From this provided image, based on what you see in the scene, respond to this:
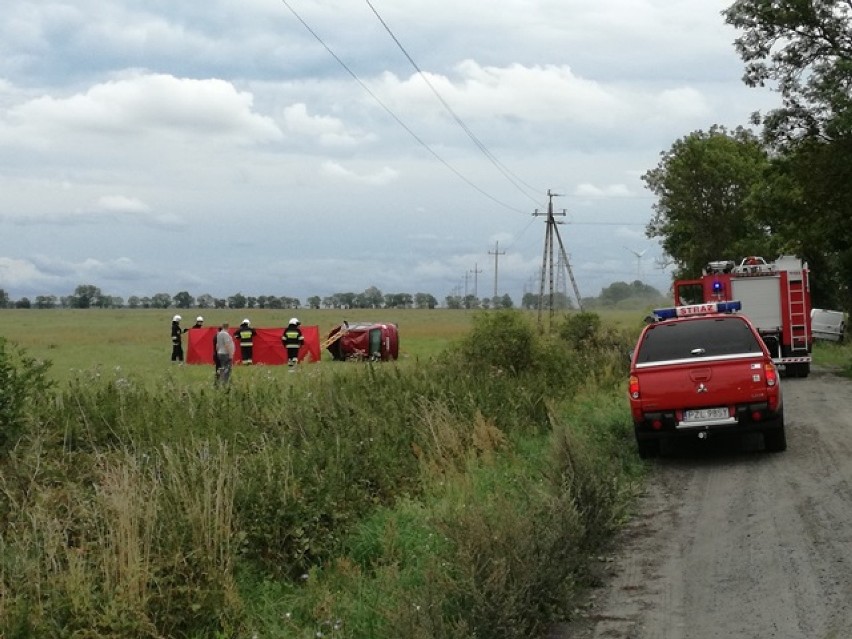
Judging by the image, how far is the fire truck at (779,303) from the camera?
87.6ft

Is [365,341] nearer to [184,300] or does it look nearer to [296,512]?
[296,512]

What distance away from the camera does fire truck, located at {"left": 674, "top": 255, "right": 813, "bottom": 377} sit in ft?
87.6

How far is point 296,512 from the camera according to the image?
822 centimetres

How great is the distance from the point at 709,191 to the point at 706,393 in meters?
Result: 50.5

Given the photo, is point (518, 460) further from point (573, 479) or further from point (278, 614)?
point (278, 614)

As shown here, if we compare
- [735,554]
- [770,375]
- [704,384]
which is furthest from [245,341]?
[735,554]

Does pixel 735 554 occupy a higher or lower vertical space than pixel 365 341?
lower

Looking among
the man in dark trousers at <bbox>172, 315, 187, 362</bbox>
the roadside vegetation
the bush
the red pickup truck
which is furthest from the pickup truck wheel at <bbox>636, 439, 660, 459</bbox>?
the man in dark trousers at <bbox>172, 315, 187, 362</bbox>

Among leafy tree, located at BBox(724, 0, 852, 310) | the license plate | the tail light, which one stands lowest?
the license plate

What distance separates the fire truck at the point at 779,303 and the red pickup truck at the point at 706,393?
48.2ft

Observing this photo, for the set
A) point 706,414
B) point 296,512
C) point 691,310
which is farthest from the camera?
point 691,310

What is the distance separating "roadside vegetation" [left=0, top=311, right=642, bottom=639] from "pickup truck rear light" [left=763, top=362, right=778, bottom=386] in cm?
191

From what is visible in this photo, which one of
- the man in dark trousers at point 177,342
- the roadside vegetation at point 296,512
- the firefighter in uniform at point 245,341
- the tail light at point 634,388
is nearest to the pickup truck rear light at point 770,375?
the tail light at point 634,388

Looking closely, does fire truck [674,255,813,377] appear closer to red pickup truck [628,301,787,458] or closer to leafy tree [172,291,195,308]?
red pickup truck [628,301,787,458]
